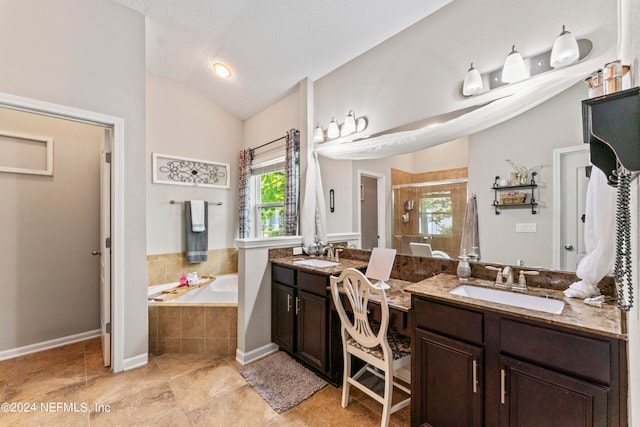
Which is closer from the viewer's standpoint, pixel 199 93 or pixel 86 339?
pixel 86 339

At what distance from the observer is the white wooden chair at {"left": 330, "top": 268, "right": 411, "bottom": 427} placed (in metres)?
1.57

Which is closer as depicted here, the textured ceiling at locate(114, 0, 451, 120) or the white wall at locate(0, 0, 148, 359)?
the white wall at locate(0, 0, 148, 359)

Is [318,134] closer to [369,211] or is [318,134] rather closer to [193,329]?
[369,211]

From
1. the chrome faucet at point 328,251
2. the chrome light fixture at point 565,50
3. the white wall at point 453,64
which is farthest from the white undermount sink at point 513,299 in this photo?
the chrome faucet at point 328,251

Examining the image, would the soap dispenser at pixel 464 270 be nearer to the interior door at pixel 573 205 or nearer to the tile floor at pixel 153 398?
the interior door at pixel 573 205

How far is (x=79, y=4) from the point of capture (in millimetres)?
2096

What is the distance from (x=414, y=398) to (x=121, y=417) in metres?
1.83

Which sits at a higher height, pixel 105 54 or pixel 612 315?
pixel 105 54

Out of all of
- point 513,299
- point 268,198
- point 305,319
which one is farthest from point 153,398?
point 268,198

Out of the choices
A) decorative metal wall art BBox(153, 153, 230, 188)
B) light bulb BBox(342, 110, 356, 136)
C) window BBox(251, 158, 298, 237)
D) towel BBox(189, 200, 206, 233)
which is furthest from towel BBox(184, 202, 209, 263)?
light bulb BBox(342, 110, 356, 136)

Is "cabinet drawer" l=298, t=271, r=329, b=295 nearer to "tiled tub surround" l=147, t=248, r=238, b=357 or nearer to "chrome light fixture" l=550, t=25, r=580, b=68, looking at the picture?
"tiled tub surround" l=147, t=248, r=238, b=357

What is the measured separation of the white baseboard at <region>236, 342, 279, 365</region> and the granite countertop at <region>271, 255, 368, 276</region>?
80cm

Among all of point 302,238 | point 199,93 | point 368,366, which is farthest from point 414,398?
point 199,93

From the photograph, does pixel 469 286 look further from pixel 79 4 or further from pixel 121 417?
pixel 79 4
